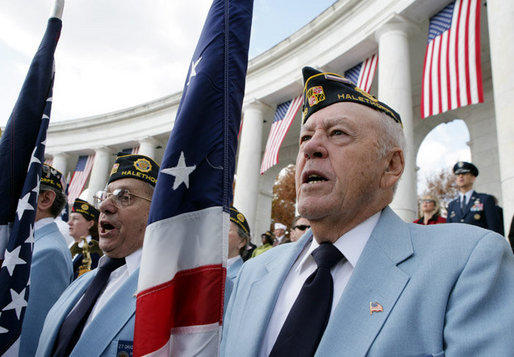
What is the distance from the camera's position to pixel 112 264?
3564 mm

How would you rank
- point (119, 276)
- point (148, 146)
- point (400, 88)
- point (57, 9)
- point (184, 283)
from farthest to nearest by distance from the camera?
point (148, 146) → point (400, 88) → point (119, 276) → point (57, 9) → point (184, 283)

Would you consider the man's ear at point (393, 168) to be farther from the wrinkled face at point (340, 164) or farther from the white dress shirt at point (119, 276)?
the white dress shirt at point (119, 276)

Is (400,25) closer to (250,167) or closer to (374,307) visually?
(250,167)

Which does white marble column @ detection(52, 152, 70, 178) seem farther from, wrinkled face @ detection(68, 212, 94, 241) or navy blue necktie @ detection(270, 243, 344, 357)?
navy blue necktie @ detection(270, 243, 344, 357)

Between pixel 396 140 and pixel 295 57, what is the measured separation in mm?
17066

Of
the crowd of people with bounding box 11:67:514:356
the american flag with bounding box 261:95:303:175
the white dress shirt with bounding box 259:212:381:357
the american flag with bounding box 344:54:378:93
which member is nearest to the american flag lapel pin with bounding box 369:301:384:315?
the crowd of people with bounding box 11:67:514:356

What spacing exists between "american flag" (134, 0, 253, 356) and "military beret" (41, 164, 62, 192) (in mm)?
3054

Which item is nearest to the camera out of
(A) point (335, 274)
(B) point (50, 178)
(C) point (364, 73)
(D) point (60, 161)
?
(A) point (335, 274)

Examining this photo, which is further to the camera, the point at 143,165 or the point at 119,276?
the point at 143,165

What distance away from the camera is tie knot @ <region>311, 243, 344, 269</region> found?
6.95ft

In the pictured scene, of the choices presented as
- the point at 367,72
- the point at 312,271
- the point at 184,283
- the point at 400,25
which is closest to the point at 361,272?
the point at 312,271

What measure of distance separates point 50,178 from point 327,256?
141 inches

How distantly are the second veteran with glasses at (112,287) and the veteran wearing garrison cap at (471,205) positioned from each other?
6648 mm

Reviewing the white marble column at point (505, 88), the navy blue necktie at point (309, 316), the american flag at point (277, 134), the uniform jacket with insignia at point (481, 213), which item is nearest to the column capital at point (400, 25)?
the white marble column at point (505, 88)
